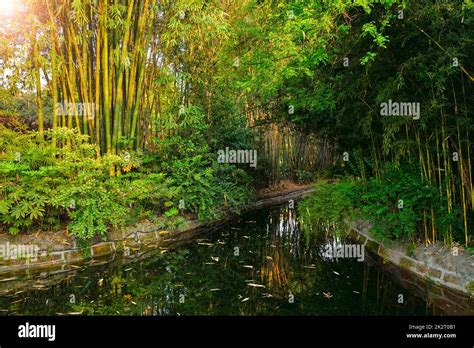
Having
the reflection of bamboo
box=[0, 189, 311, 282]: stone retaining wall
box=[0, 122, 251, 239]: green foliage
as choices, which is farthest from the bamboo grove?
the reflection of bamboo

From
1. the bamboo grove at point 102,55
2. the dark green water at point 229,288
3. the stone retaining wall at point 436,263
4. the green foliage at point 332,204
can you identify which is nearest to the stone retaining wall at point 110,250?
the dark green water at point 229,288

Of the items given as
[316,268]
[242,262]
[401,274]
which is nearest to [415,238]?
[401,274]

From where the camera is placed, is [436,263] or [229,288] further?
[436,263]

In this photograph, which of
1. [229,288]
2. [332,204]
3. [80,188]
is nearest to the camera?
[229,288]

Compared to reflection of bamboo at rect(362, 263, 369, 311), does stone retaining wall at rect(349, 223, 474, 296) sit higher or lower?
higher

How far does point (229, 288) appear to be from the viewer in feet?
12.0

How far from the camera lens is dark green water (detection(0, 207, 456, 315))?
10.2 ft

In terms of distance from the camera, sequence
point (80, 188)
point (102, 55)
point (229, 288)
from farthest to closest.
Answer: point (102, 55) → point (80, 188) → point (229, 288)

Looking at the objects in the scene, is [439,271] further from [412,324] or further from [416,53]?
[416,53]

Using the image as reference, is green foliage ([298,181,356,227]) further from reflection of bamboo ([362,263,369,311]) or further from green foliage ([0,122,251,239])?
green foliage ([0,122,251,239])

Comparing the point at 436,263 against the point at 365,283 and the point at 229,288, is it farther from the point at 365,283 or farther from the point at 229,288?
the point at 229,288

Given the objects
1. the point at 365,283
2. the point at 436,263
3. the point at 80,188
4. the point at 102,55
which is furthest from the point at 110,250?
the point at 436,263

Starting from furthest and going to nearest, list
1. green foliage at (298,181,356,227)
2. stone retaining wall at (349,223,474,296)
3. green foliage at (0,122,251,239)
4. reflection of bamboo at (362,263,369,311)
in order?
1. green foliage at (298,181,356,227)
2. green foliage at (0,122,251,239)
3. stone retaining wall at (349,223,474,296)
4. reflection of bamboo at (362,263,369,311)

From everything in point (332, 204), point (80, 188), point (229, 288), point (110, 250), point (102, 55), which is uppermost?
point (102, 55)
